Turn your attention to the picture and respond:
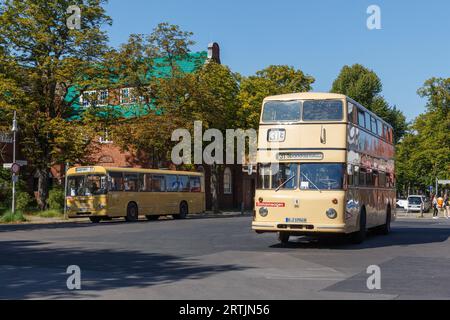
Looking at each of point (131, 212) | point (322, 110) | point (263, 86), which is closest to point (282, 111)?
point (322, 110)

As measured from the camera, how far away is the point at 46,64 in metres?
39.3

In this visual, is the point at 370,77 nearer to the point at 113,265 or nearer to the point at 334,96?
the point at 334,96

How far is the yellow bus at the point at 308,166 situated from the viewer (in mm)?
17656

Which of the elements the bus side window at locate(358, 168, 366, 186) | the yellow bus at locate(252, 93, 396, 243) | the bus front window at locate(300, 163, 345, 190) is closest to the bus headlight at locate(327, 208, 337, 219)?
the yellow bus at locate(252, 93, 396, 243)

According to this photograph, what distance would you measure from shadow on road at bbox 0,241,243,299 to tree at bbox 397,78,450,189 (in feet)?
183

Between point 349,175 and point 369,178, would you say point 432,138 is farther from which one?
point 349,175

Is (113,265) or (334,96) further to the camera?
(334,96)

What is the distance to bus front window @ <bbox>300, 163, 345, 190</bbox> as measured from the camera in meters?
17.7

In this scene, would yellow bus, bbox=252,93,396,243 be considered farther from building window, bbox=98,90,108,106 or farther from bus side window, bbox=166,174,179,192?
building window, bbox=98,90,108,106

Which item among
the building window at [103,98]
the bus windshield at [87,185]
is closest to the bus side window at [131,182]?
the bus windshield at [87,185]

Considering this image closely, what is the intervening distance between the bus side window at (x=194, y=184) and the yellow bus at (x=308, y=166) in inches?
904

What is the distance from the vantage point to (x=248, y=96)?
174 ft
